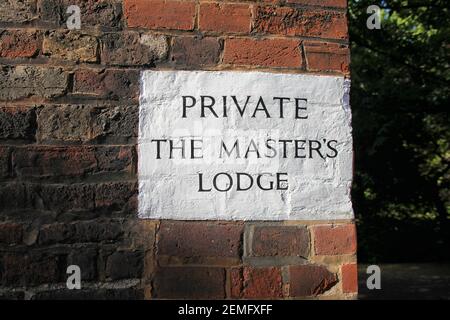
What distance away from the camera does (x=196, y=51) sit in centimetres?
174

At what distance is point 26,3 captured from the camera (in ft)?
5.58

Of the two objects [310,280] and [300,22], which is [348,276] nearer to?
[310,280]

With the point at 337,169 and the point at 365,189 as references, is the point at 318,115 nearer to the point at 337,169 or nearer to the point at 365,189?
the point at 337,169

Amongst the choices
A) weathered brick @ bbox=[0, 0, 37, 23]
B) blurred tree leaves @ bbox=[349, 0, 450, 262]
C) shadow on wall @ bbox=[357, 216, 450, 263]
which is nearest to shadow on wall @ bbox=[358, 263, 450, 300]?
shadow on wall @ bbox=[357, 216, 450, 263]

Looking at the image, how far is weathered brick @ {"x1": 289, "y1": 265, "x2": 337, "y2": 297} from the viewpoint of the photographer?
1705mm

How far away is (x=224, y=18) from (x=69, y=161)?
687mm

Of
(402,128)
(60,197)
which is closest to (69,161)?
(60,197)

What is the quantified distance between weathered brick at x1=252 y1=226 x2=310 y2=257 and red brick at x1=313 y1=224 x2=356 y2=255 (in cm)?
4

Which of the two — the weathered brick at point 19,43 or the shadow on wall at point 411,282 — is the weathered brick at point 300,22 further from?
the shadow on wall at point 411,282

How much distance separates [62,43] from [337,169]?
989 millimetres

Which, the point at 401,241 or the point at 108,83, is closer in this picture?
the point at 108,83

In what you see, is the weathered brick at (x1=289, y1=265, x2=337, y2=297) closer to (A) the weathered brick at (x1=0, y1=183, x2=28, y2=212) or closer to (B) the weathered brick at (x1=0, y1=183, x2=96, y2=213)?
(B) the weathered brick at (x1=0, y1=183, x2=96, y2=213)

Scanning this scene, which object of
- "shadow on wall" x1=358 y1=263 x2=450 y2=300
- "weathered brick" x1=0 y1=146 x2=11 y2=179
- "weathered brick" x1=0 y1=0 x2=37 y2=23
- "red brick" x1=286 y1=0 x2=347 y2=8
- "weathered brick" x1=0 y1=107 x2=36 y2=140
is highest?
"red brick" x1=286 y1=0 x2=347 y2=8

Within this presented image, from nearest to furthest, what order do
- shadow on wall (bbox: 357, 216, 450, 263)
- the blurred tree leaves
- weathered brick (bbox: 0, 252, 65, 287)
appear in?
1. weathered brick (bbox: 0, 252, 65, 287)
2. the blurred tree leaves
3. shadow on wall (bbox: 357, 216, 450, 263)
